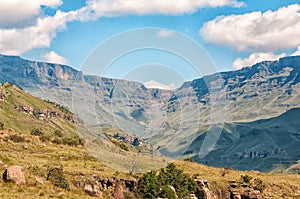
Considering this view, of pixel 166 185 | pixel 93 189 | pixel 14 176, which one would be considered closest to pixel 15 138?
pixel 93 189

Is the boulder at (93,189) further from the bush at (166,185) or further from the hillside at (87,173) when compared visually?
the bush at (166,185)

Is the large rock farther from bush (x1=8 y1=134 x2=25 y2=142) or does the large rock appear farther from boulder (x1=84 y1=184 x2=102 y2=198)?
bush (x1=8 y1=134 x2=25 y2=142)

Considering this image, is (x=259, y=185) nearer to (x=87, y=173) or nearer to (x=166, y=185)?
(x=166, y=185)

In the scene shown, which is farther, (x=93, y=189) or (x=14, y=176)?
(x=93, y=189)

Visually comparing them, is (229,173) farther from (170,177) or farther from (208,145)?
(208,145)

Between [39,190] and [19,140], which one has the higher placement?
[19,140]

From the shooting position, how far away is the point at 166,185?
97.1 metres

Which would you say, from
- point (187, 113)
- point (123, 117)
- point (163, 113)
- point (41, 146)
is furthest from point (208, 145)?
point (41, 146)

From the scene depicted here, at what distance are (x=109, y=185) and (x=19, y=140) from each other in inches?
1617

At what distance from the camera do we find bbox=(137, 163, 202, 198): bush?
9276 centimetres

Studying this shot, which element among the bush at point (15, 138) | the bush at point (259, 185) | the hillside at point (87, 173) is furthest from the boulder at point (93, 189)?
the bush at point (259, 185)

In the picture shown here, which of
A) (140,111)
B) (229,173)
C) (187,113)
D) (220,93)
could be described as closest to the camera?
(140,111)

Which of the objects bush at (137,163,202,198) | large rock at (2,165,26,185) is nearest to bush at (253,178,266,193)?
bush at (137,163,202,198)

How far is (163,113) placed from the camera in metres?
51.9
